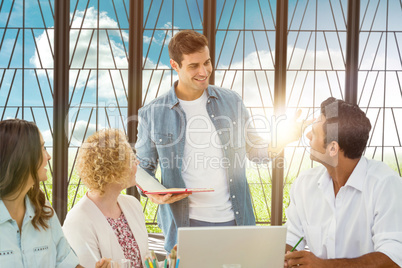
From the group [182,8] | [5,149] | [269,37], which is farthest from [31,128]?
[269,37]

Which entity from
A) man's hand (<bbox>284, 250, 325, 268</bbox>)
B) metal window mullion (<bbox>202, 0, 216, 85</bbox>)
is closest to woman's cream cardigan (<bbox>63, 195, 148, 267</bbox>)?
man's hand (<bbox>284, 250, 325, 268</bbox>)

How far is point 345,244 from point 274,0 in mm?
2117

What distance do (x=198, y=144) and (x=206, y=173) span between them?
6.6 inches

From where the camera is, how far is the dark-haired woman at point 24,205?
4.43 ft

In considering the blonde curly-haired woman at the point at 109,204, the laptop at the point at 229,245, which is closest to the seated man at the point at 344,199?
the laptop at the point at 229,245

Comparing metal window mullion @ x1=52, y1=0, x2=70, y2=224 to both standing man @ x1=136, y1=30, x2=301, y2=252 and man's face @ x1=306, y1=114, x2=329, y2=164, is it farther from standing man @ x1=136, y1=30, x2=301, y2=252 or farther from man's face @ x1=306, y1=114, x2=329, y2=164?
man's face @ x1=306, y1=114, x2=329, y2=164

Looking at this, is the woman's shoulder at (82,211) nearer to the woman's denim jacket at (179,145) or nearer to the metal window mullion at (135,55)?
the woman's denim jacket at (179,145)

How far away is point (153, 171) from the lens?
2.33 metres

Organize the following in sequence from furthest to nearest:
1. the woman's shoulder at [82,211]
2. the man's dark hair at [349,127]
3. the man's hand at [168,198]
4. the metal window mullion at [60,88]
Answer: the metal window mullion at [60,88] < the man's hand at [168,198] < the woman's shoulder at [82,211] < the man's dark hair at [349,127]

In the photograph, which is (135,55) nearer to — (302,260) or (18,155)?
(18,155)

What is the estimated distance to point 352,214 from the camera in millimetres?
1645

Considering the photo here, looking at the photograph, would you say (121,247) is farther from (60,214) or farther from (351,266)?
(60,214)

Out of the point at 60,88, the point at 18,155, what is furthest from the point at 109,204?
the point at 60,88

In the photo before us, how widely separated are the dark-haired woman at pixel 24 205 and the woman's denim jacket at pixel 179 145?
84 centimetres
